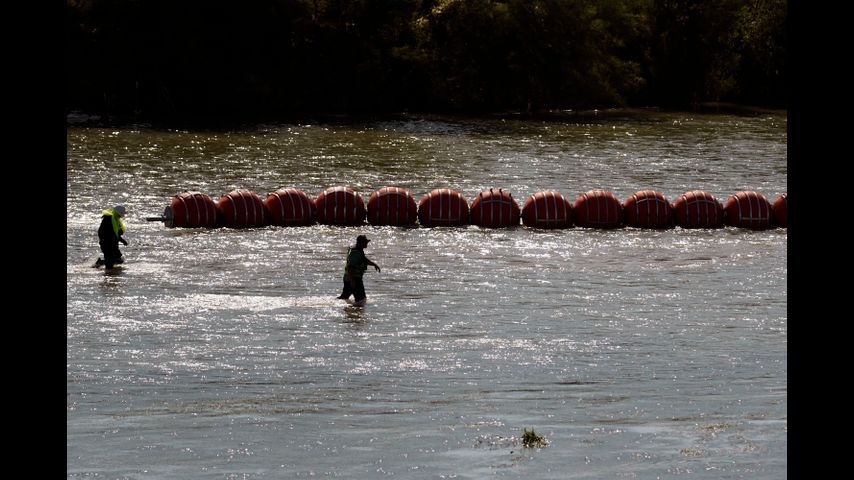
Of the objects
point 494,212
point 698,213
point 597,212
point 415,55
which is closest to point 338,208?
point 494,212

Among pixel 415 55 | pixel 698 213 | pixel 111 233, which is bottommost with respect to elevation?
pixel 698 213

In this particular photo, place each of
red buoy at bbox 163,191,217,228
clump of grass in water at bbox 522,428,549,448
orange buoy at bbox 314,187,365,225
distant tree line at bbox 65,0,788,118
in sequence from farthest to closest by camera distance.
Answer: distant tree line at bbox 65,0,788,118, orange buoy at bbox 314,187,365,225, red buoy at bbox 163,191,217,228, clump of grass in water at bbox 522,428,549,448

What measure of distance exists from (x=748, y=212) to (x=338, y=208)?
1199cm

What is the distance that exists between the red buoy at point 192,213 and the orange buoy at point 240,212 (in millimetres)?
306

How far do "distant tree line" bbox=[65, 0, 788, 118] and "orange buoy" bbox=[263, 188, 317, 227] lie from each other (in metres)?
39.5

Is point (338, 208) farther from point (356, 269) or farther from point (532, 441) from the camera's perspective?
point (532, 441)

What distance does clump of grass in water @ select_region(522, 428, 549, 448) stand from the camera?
14.8 m

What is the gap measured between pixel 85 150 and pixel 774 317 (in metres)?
41.9

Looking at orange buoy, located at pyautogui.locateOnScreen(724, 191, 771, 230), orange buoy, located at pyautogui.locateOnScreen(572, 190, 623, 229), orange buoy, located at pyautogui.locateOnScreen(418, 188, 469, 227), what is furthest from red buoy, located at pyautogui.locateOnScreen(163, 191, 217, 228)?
orange buoy, located at pyautogui.locateOnScreen(724, 191, 771, 230)

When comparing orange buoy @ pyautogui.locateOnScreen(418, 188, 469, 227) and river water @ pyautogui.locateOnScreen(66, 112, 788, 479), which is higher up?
orange buoy @ pyautogui.locateOnScreen(418, 188, 469, 227)

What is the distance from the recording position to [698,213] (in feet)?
129

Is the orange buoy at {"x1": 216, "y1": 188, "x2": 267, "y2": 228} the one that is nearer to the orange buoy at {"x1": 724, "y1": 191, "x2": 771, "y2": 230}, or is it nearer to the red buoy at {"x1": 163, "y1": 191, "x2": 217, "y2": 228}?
the red buoy at {"x1": 163, "y1": 191, "x2": 217, "y2": 228}

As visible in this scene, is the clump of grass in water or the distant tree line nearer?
the clump of grass in water
